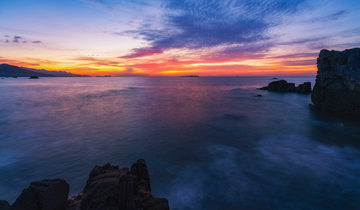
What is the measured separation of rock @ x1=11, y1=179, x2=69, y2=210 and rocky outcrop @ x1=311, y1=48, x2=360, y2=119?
26218 mm

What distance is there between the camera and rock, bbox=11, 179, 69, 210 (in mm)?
4395

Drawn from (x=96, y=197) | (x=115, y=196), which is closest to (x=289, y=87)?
(x=115, y=196)

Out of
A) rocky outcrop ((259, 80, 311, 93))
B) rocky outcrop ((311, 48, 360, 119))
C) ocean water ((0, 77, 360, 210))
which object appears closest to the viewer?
ocean water ((0, 77, 360, 210))

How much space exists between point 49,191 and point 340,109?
28.5m

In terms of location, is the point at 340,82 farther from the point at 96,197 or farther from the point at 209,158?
the point at 96,197

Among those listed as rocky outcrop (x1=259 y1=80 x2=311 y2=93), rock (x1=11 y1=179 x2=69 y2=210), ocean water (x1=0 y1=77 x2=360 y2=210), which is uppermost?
rocky outcrop (x1=259 y1=80 x2=311 y2=93)

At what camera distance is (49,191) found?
15.8 ft

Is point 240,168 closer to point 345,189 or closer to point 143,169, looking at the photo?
point 345,189

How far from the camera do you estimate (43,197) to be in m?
4.63

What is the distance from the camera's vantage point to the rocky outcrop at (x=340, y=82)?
18047 mm

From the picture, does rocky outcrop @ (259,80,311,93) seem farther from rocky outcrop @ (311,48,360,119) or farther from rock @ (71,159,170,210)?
rock @ (71,159,170,210)

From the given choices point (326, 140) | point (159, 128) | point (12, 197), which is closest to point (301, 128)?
point (326, 140)

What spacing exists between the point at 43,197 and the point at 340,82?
94.0 feet

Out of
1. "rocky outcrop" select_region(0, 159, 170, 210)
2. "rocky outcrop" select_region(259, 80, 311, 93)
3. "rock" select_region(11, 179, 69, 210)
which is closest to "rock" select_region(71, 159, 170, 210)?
"rocky outcrop" select_region(0, 159, 170, 210)
